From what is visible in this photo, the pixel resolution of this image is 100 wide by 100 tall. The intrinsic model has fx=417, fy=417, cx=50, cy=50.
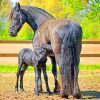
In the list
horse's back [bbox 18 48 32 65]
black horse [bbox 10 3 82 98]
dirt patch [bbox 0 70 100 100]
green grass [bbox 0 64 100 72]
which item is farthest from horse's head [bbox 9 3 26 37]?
green grass [bbox 0 64 100 72]

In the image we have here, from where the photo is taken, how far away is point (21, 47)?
2192 cm

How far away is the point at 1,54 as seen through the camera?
20547 millimetres

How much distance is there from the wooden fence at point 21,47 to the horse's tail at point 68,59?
450 inches

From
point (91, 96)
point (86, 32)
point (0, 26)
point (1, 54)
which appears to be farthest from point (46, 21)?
point (0, 26)

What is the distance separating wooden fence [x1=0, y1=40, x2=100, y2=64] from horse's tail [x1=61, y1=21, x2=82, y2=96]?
11421mm

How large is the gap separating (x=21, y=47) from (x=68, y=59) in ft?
42.3

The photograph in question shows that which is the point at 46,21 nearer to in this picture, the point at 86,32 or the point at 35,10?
the point at 35,10

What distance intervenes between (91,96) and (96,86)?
2.55 m

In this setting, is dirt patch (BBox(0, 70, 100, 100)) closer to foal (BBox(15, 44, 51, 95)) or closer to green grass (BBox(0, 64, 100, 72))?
foal (BBox(15, 44, 51, 95))

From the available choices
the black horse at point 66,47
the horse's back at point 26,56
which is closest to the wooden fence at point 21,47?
the horse's back at point 26,56

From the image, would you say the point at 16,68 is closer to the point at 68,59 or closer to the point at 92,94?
the point at 92,94

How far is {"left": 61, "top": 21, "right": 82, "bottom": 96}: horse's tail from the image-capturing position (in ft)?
30.0

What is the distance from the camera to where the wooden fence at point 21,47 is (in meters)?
20.6

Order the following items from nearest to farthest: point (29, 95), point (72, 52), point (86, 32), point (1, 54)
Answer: point (72, 52), point (29, 95), point (1, 54), point (86, 32)
